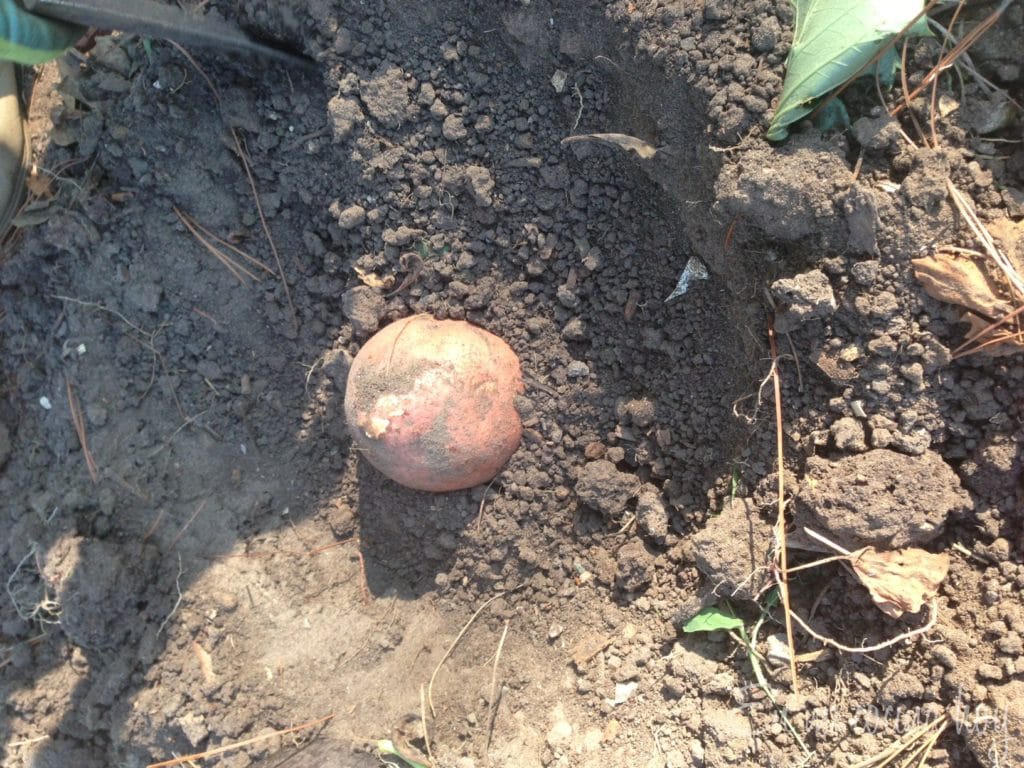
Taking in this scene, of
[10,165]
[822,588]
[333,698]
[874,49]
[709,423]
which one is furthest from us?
[10,165]

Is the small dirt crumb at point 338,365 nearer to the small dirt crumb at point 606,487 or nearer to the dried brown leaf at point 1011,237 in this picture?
the small dirt crumb at point 606,487

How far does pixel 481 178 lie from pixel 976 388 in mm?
1398

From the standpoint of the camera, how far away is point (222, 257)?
7.70ft

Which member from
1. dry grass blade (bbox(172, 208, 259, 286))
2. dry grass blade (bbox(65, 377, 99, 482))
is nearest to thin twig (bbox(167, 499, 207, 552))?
dry grass blade (bbox(65, 377, 99, 482))

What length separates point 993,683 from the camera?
1.62m

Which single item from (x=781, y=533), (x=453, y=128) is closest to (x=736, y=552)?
(x=781, y=533)

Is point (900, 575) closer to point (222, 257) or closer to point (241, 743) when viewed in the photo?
point (241, 743)

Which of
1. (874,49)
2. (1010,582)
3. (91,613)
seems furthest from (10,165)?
(1010,582)

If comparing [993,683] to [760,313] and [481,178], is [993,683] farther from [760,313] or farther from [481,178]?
[481,178]

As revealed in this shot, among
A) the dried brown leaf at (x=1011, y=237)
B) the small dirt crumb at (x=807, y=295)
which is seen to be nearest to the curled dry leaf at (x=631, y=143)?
the small dirt crumb at (x=807, y=295)

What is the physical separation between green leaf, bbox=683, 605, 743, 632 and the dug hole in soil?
0.03 m

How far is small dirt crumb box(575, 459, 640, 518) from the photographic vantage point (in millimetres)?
2100

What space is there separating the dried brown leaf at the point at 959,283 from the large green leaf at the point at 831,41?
462mm

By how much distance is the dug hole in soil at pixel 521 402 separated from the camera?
5.54ft
